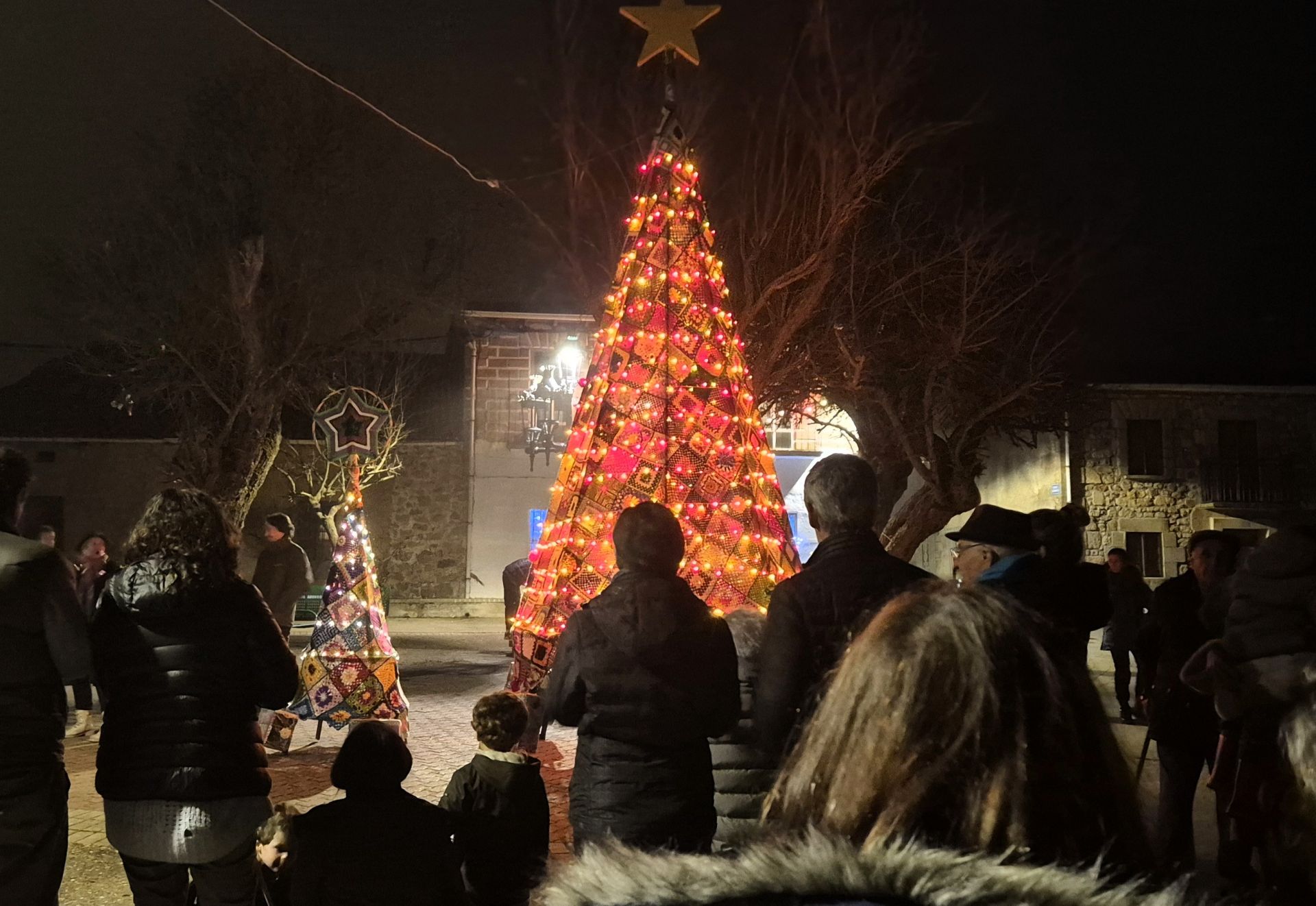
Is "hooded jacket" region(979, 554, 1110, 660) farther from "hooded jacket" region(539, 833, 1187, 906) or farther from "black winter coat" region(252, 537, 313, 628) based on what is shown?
"black winter coat" region(252, 537, 313, 628)

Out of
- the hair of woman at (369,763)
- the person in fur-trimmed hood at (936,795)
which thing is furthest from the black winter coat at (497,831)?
the person in fur-trimmed hood at (936,795)

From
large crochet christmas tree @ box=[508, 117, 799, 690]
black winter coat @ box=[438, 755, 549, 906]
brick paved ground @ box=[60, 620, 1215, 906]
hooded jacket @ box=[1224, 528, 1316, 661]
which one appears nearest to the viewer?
black winter coat @ box=[438, 755, 549, 906]

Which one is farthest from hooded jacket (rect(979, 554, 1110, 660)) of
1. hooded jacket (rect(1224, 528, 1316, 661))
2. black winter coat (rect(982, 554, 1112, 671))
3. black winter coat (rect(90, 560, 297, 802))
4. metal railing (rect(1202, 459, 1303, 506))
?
metal railing (rect(1202, 459, 1303, 506))

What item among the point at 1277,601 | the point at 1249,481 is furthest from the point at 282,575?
the point at 1249,481

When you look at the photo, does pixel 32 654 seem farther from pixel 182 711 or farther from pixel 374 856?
pixel 374 856

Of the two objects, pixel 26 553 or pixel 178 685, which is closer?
pixel 178 685

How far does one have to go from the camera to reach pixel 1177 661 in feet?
15.6

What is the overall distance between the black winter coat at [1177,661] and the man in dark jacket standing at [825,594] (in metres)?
2.42

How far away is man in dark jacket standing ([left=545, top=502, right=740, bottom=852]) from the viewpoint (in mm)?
2723

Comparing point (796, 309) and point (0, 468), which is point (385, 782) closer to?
point (0, 468)

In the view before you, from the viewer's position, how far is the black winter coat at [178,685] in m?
2.59

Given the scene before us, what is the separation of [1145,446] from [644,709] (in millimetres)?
23320

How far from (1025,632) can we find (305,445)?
84.4 ft

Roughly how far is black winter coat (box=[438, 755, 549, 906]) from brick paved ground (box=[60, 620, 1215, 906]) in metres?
1.05
